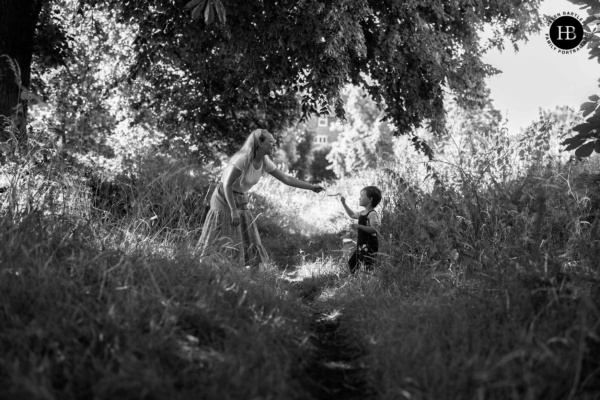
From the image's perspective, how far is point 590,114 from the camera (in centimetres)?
529

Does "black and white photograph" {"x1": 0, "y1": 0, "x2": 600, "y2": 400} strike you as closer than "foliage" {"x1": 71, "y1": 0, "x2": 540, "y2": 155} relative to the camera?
Yes

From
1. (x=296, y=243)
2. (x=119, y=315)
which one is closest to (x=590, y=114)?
(x=119, y=315)

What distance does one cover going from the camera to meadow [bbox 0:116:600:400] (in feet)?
8.81

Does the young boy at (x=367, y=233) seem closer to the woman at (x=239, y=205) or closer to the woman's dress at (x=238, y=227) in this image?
the woman at (x=239, y=205)

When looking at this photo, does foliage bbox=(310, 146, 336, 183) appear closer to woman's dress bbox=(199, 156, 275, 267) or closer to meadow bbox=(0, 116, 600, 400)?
woman's dress bbox=(199, 156, 275, 267)

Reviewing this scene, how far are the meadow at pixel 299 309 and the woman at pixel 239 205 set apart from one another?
44 cm

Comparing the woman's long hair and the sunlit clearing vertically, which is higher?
the woman's long hair

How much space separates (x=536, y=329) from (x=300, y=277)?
4108 mm

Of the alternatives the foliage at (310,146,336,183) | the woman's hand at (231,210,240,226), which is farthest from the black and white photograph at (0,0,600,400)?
the foliage at (310,146,336,183)

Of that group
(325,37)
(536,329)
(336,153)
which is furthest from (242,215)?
(336,153)

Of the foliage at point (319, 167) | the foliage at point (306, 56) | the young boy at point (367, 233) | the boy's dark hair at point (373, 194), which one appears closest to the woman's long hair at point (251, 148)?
the young boy at point (367, 233)

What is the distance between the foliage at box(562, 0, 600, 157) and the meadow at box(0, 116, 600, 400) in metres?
0.66

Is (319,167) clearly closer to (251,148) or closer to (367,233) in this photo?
(367,233)

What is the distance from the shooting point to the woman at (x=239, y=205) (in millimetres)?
6102
